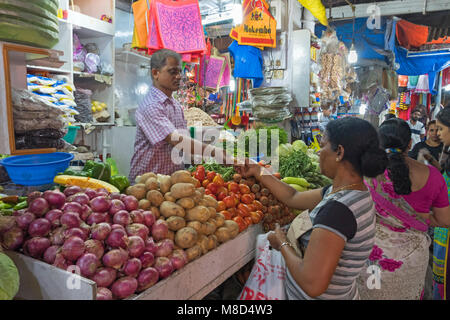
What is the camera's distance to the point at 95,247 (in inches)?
49.3

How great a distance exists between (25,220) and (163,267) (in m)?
0.64

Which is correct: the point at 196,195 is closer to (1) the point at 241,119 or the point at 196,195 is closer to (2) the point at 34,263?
(2) the point at 34,263

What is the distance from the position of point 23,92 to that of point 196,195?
116 cm

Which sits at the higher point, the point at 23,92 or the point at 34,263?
the point at 23,92

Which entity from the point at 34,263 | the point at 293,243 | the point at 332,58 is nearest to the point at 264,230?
the point at 293,243

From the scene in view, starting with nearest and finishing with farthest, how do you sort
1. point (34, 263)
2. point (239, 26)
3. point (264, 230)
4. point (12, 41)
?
point (34, 263), point (12, 41), point (264, 230), point (239, 26)

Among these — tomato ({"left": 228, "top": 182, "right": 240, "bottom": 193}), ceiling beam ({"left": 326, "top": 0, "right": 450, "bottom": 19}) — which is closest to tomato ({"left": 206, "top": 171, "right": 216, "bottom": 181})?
tomato ({"left": 228, "top": 182, "right": 240, "bottom": 193})

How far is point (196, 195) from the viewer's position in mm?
1789

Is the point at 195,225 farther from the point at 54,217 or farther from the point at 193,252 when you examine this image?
the point at 54,217

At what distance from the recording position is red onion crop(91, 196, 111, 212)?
4.73ft

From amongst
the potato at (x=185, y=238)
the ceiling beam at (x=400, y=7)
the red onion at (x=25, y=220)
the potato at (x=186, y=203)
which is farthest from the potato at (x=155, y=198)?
the ceiling beam at (x=400, y=7)

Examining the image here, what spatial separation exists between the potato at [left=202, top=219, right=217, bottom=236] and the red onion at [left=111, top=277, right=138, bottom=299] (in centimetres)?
52

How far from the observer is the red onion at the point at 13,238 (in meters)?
1.35

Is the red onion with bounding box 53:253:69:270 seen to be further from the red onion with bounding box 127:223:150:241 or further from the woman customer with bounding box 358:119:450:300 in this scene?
the woman customer with bounding box 358:119:450:300
